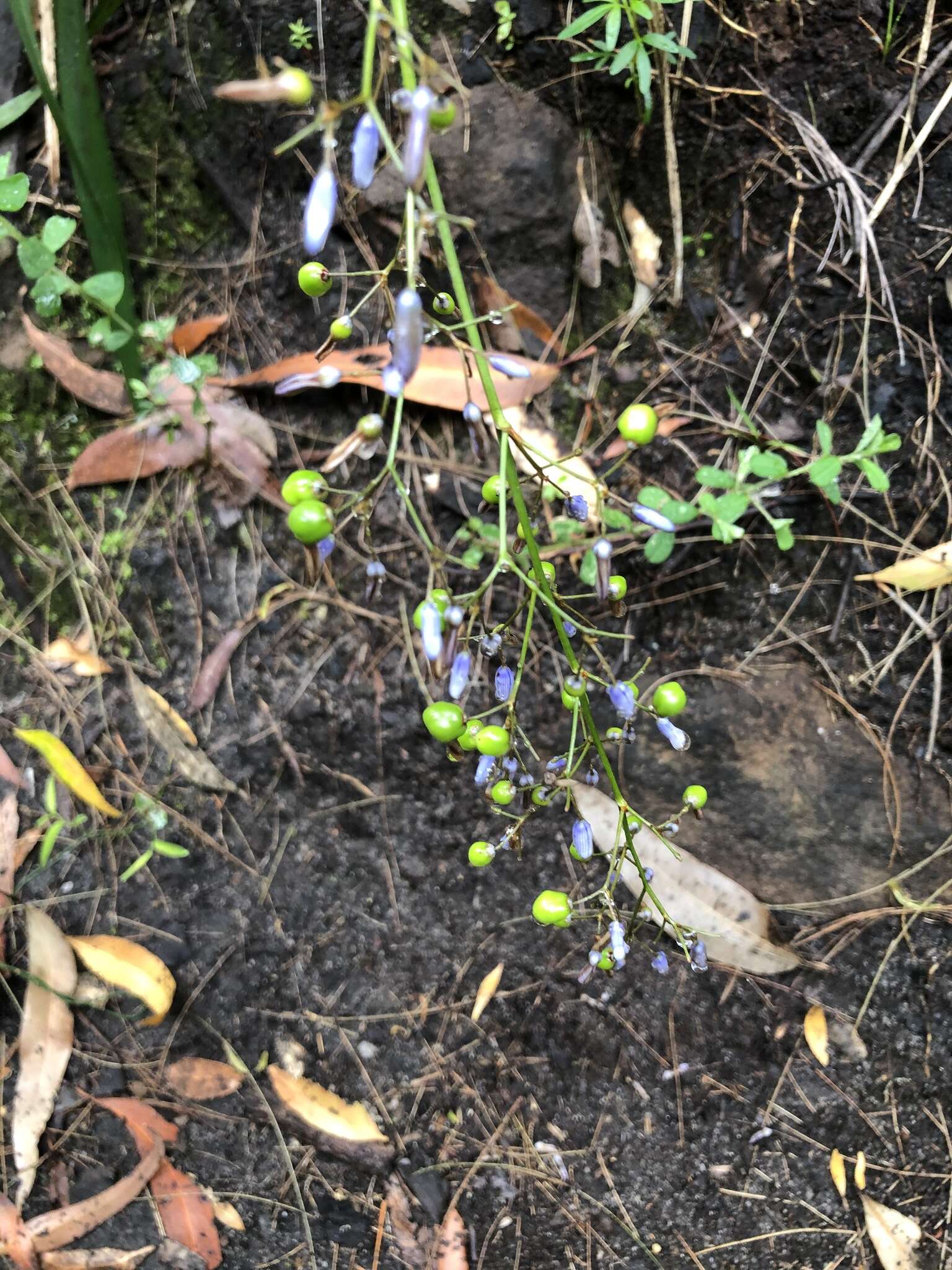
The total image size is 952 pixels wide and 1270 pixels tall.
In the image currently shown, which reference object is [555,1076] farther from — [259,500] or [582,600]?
[259,500]

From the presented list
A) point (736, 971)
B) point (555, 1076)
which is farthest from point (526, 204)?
point (555, 1076)

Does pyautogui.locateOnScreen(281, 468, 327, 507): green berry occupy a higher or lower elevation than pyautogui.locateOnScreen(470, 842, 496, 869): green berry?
higher

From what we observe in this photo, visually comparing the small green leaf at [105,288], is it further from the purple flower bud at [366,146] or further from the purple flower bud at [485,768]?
the purple flower bud at [485,768]

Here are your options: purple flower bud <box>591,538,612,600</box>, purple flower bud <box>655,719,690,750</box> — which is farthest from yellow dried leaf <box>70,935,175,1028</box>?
purple flower bud <box>591,538,612,600</box>

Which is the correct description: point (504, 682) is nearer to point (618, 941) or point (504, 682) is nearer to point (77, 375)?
point (618, 941)

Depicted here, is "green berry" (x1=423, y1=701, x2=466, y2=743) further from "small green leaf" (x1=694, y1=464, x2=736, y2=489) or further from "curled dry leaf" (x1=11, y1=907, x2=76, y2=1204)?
"curled dry leaf" (x1=11, y1=907, x2=76, y2=1204)

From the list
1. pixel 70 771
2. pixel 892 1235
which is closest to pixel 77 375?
pixel 70 771
